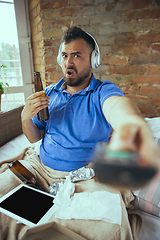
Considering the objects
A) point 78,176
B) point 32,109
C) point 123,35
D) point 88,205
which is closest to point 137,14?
point 123,35

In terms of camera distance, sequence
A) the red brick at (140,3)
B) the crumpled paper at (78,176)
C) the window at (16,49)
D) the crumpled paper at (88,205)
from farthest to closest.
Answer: the window at (16,49) < the red brick at (140,3) < the crumpled paper at (78,176) < the crumpled paper at (88,205)

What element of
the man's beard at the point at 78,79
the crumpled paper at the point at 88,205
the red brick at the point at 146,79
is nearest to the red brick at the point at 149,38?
the red brick at the point at 146,79

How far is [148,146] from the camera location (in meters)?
0.21

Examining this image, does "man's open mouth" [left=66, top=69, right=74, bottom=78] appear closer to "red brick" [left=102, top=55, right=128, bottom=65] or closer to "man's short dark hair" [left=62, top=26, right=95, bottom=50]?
"man's short dark hair" [left=62, top=26, right=95, bottom=50]

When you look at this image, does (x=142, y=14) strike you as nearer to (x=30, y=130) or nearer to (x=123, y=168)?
(x=30, y=130)

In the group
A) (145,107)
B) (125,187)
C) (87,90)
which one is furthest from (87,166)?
(145,107)

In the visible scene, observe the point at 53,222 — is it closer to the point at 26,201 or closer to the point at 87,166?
the point at 26,201

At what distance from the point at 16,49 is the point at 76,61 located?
1604 mm

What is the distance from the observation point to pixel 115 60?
1.56 meters

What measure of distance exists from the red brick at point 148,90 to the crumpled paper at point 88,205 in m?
1.12

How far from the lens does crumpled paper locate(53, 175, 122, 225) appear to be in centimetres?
64

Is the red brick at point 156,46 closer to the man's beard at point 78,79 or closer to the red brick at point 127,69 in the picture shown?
the red brick at point 127,69

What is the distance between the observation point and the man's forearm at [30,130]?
104 cm

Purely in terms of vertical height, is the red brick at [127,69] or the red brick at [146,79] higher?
the red brick at [127,69]
